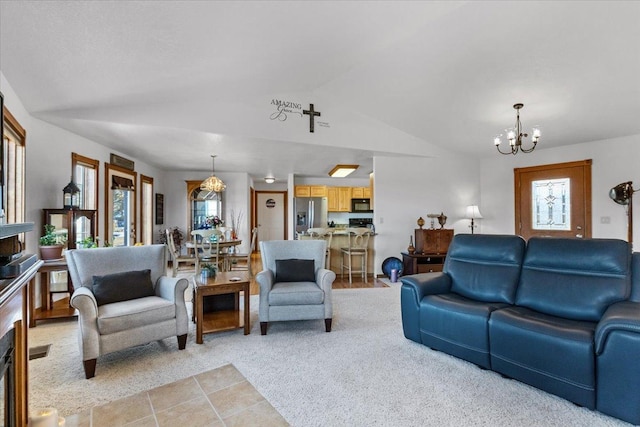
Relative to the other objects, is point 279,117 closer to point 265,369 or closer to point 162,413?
point 265,369

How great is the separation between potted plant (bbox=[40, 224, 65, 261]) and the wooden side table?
0.10 m

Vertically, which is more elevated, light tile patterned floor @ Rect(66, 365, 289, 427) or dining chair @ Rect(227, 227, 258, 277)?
dining chair @ Rect(227, 227, 258, 277)

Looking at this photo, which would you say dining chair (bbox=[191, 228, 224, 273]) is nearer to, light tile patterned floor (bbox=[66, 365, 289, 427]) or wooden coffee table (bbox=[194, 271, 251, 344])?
wooden coffee table (bbox=[194, 271, 251, 344])

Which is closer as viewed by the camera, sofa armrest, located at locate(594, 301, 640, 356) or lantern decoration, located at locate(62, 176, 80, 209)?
sofa armrest, located at locate(594, 301, 640, 356)


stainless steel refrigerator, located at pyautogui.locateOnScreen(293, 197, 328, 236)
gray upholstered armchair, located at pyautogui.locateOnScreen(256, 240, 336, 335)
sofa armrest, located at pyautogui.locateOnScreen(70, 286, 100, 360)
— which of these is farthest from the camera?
stainless steel refrigerator, located at pyautogui.locateOnScreen(293, 197, 328, 236)

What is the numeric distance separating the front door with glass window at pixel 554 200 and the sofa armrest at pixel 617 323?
4.20 metres

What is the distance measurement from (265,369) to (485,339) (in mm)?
1676

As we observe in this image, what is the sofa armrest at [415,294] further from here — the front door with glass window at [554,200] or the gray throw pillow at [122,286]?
the front door with glass window at [554,200]

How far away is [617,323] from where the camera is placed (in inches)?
69.9

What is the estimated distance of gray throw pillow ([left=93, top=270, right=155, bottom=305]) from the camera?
8.74 feet

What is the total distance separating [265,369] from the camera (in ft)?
8.00

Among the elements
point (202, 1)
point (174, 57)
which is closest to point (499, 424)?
point (202, 1)

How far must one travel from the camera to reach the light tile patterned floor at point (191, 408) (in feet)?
6.00

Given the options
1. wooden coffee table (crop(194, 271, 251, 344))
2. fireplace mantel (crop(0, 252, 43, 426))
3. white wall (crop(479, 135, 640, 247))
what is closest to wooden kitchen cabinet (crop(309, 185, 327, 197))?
white wall (crop(479, 135, 640, 247))
